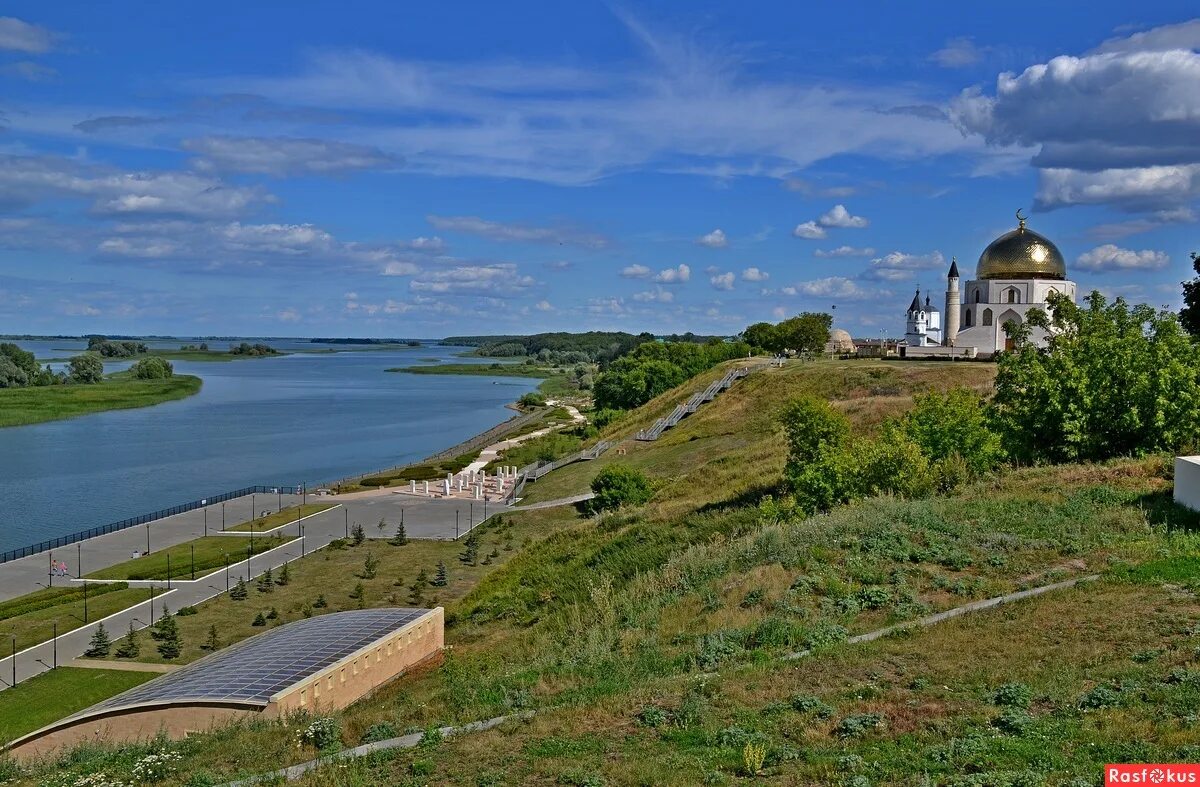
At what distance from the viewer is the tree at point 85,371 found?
409ft

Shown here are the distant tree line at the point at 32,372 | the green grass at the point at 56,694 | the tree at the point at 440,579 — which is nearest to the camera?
the green grass at the point at 56,694

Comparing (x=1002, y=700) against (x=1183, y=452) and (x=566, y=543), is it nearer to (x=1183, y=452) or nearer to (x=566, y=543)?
(x=1183, y=452)

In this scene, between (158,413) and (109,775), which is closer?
(109,775)

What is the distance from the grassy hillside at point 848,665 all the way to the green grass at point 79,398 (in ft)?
285

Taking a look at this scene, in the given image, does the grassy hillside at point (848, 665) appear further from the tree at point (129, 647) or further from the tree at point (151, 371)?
the tree at point (151, 371)

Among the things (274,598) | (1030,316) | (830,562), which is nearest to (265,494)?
(274,598)

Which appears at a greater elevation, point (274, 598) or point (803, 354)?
point (803, 354)

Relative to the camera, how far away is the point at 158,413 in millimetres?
100562

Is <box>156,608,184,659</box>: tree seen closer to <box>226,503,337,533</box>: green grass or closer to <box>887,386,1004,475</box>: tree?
<box>226,503,337,533</box>: green grass

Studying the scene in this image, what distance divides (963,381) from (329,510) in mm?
34565

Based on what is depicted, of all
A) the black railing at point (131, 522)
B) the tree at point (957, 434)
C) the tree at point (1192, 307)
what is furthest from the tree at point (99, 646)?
the tree at point (1192, 307)

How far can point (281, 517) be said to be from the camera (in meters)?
46.2

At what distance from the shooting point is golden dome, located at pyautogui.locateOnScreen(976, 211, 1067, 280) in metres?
58.2

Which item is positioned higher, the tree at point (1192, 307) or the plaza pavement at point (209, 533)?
the tree at point (1192, 307)
